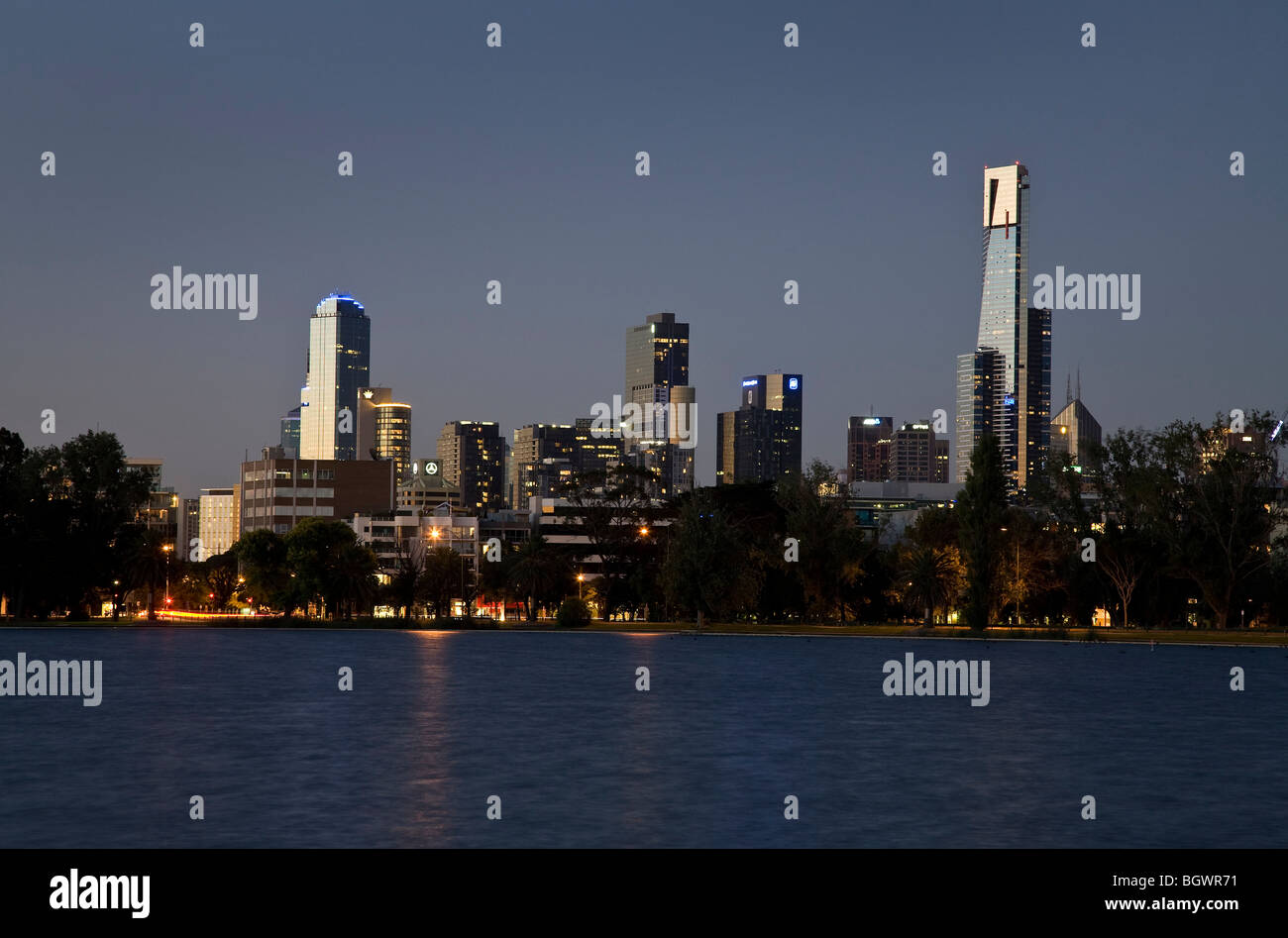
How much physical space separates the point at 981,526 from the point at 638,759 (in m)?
83.4

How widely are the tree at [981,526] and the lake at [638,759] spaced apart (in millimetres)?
28870

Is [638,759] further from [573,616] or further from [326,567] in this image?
[326,567]

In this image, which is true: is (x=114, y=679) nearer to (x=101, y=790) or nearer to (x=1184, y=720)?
(x=101, y=790)

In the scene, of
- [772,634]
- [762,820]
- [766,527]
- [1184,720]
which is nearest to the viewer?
[762,820]

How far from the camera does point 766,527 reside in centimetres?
16975

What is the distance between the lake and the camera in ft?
116

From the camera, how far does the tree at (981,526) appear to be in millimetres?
126062

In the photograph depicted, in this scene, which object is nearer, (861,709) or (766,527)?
(861,709)

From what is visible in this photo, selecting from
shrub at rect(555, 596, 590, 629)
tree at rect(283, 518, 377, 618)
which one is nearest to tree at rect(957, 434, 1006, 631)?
shrub at rect(555, 596, 590, 629)

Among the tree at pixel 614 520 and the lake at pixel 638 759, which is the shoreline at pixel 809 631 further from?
the lake at pixel 638 759

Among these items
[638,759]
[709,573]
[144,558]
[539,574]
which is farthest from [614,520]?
[638,759]
